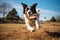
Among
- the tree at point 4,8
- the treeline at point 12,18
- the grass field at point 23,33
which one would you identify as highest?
the tree at point 4,8

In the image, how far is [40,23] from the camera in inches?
99.4

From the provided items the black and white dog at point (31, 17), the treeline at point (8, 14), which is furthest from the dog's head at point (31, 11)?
the treeline at point (8, 14)

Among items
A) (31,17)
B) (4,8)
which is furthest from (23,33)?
(4,8)

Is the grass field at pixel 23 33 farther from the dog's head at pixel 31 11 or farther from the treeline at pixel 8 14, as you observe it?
the dog's head at pixel 31 11

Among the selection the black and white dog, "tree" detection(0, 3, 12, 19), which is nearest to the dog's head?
the black and white dog

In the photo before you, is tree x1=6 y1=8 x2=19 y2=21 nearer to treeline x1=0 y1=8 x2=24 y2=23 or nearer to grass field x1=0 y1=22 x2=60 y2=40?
treeline x1=0 y1=8 x2=24 y2=23

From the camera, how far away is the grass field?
234cm

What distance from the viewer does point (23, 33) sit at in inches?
94.9

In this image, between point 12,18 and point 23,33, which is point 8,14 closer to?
point 12,18

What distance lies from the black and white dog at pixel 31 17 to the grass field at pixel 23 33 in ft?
0.24

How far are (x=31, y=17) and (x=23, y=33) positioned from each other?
304 millimetres

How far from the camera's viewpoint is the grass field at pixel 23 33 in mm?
2344

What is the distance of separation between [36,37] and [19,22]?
0.37 m

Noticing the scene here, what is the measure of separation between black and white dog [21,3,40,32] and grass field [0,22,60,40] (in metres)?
0.07
